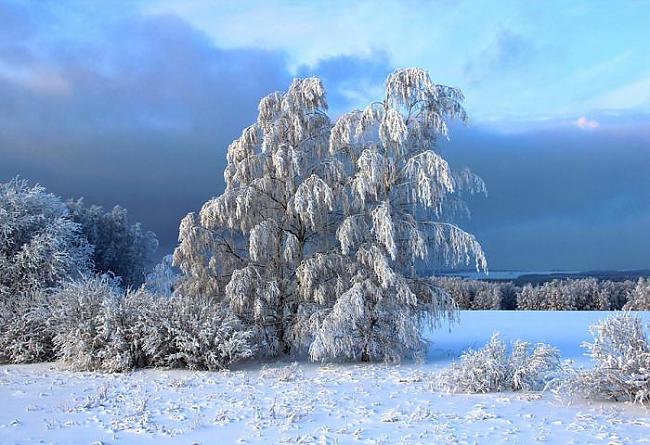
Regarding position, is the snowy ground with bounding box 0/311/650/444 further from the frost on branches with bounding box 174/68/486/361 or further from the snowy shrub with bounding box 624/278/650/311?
the snowy shrub with bounding box 624/278/650/311

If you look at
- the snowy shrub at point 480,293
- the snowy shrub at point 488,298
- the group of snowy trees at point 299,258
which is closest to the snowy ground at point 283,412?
the group of snowy trees at point 299,258

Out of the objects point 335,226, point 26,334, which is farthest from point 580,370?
point 26,334

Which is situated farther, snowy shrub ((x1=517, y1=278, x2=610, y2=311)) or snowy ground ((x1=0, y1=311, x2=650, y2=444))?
snowy shrub ((x1=517, y1=278, x2=610, y2=311))

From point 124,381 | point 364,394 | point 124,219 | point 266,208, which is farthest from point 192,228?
point 124,219

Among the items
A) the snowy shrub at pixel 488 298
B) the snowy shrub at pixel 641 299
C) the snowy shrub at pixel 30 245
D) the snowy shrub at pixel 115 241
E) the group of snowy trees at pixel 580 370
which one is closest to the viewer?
the group of snowy trees at pixel 580 370

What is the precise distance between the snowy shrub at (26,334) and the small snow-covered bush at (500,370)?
977 cm

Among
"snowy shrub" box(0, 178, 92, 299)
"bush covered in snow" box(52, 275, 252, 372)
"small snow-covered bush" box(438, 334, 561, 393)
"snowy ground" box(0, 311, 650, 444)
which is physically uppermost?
"snowy shrub" box(0, 178, 92, 299)

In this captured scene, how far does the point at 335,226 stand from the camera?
15.8 meters

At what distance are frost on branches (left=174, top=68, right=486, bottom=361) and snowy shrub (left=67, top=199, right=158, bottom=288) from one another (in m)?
10.9

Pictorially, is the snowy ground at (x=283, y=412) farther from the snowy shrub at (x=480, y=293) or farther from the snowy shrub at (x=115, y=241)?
the snowy shrub at (x=480, y=293)

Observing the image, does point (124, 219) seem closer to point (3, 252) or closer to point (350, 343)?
point (3, 252)

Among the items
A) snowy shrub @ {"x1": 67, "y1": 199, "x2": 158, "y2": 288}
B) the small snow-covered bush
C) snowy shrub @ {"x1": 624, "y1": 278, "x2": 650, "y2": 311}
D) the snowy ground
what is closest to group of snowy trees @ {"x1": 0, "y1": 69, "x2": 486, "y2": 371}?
the snowy ground

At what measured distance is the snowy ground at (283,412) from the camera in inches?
298

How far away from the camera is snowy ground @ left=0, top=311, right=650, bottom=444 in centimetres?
756
